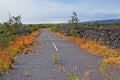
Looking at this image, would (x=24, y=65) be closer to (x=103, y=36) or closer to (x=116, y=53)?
(x=116, y=53)

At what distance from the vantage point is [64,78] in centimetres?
1355

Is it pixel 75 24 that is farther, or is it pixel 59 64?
pixel 75 24

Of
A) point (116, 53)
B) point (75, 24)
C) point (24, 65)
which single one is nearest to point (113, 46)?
point (116, 53)

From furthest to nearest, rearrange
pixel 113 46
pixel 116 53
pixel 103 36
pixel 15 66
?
1. pixel 103 36
2. pixel 113 46
3. pixel 116 53
4. pixel 15 66

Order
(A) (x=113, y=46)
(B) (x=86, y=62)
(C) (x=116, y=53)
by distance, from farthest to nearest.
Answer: (A) (x=113, y=46)
(C) (x=116, y=53)
(B) (x=86, y=62)

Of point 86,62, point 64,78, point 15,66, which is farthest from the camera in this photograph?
point 86,62

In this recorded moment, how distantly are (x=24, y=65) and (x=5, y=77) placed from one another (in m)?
3.55

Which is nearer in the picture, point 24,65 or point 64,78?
point 64,78

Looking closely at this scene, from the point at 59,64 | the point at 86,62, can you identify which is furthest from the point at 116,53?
the point at 59,64

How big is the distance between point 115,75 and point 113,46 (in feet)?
37.3

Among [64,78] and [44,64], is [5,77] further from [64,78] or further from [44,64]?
[44,64]

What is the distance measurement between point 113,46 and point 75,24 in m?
30.6

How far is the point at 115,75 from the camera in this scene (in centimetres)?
1414

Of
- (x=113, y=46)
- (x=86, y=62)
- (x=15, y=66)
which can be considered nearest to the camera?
(x=15, y=66)
